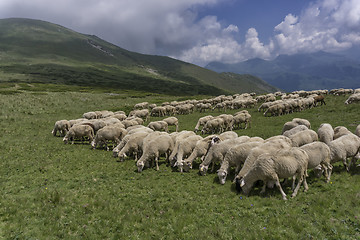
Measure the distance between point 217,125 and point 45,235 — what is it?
976 inches

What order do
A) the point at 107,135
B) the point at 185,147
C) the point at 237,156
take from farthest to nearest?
1. the point at 107,135
2. the point at 185,147
3. the point at 237,156

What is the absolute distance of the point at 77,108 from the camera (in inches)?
2030

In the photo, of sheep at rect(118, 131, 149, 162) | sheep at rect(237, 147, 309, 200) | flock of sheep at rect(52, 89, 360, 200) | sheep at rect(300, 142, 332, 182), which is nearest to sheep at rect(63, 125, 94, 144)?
flock of sheep at rect(52, 89, 360, 200)

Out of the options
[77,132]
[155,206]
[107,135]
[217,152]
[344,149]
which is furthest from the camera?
[77,132]

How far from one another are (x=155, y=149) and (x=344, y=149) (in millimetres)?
14799

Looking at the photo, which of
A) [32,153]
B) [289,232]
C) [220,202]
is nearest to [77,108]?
[32,153]

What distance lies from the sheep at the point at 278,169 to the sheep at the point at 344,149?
3.62 meters

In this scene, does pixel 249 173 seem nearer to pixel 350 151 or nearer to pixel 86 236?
pixel 350 151

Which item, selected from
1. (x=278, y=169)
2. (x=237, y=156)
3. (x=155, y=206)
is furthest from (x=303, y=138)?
(x=155, y=206)

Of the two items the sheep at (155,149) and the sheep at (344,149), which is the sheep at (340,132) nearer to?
the sheep at (344,149)

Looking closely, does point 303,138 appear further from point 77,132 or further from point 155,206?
point 77,132

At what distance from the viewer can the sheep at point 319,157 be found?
12.6 metres

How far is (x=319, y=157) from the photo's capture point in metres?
12.7

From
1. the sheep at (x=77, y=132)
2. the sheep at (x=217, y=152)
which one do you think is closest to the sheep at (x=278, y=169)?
the sheep at (x=217, y=152)
